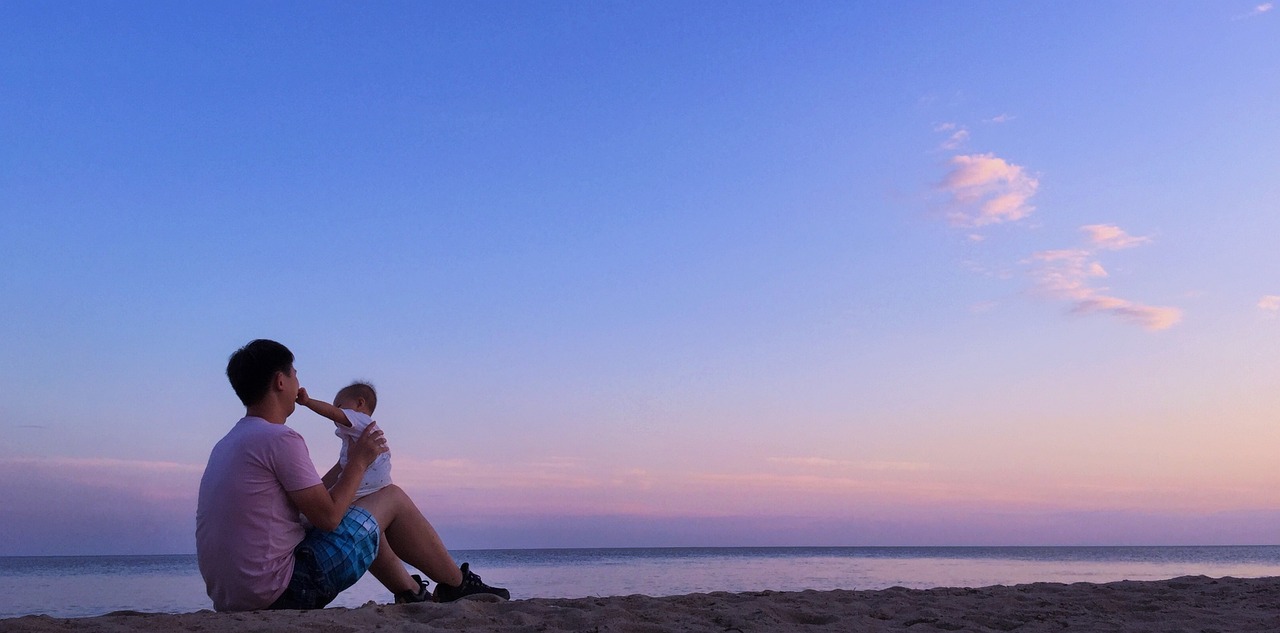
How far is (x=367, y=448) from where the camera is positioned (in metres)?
3.57

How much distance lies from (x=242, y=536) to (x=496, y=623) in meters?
1.04

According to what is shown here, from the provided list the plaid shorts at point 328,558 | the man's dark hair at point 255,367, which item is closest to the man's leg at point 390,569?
the plaid shorts at point 328,558

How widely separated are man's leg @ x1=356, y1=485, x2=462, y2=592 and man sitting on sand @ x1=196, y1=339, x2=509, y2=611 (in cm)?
17

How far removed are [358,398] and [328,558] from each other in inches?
41.6

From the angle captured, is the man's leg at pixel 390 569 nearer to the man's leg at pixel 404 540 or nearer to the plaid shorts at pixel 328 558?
the man's leg at pixel 404 540

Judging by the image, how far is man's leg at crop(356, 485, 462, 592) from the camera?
3.92 meters

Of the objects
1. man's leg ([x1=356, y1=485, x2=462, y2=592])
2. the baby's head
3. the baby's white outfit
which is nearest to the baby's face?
the baby's head

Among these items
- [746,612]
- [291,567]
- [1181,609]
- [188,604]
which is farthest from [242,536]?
[188,604]

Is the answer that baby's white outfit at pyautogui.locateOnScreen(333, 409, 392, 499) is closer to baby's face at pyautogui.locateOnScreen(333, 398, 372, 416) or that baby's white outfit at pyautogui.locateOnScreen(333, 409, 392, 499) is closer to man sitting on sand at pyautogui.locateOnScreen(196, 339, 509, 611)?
man sitting on sand at pyautogui.locateOnScreen(196, 339, 509, 611)

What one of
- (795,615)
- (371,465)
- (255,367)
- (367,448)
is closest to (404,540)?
(371,465)

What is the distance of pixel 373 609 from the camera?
381 cm

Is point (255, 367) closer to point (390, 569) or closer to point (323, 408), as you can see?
point (323, 408)

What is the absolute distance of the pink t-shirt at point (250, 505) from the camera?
328 centimetres

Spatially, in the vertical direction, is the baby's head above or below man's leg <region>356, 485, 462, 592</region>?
above
